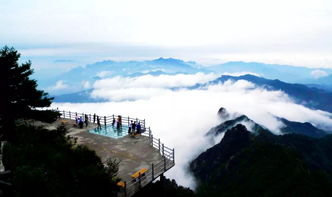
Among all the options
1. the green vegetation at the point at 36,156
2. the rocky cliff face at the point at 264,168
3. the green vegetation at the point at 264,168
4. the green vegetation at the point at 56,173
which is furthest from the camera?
the rocky cliff face at the point at 264,168

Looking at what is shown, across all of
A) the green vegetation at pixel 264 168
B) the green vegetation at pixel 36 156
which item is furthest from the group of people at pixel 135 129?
the green vegetation at pixel 264 168

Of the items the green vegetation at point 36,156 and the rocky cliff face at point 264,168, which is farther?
the rocky cliff face at point 264,168

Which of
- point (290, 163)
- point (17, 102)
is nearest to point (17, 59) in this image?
point (17, 102)

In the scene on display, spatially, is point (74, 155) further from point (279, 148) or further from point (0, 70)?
point (279, 148)

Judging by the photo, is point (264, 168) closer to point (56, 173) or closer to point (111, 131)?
point (111, 131)

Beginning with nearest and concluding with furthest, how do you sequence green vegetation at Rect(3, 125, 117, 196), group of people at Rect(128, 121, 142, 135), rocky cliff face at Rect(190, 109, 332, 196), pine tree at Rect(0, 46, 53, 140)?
green vegetation at Rect(3, 125, 117, 196), pine tree at Rect(0, 46, 53, 140), group of people at Rect(128, 121, 142, 135), rocky cliff face at Rect(190, 109, 332, 196)

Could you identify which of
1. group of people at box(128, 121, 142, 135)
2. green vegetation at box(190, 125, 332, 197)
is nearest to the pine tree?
group of people at box(128, 121, 142, 135)

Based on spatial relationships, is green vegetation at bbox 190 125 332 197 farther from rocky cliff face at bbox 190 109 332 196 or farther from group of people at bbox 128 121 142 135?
group of people at bbox 128 121 142 135

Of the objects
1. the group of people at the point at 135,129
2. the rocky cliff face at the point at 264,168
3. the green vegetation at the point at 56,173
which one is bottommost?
the rocky cliff face at the point at 264,168

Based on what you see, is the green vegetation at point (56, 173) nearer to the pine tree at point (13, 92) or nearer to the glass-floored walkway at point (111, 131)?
the pine tree at point (13, 92)
